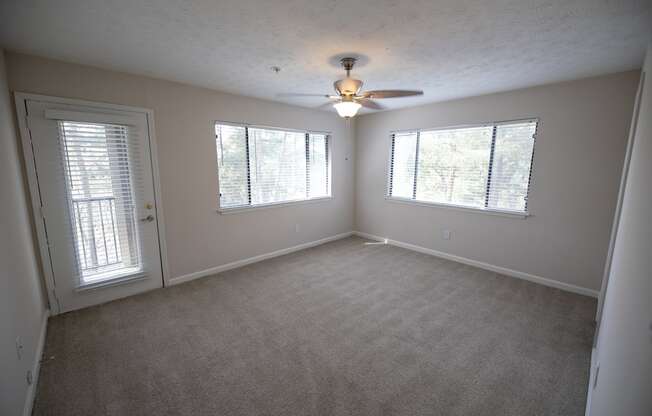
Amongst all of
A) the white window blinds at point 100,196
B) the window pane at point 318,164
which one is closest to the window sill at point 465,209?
the window pane at point 318,164

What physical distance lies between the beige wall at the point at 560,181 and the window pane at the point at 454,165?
0.61 ft

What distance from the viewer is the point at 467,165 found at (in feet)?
12.9

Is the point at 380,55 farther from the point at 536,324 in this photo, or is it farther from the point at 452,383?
the point at 536,324

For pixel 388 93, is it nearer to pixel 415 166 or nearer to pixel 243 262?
pixel 415 166

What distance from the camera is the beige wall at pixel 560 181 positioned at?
286 centimetres

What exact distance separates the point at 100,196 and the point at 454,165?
176 inches

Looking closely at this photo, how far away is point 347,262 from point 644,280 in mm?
3337

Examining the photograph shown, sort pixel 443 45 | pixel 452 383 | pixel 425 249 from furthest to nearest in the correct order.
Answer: pixel 425 249, pixel 443 45, pixel 452 383

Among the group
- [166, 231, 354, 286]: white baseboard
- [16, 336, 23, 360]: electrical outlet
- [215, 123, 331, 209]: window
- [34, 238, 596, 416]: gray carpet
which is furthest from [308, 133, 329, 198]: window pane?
[16, 336, 23, 360]: electrical outlet

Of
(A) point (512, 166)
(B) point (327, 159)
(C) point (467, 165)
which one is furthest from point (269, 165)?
(A) point (512, 166)

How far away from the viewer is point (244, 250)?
4.01 m

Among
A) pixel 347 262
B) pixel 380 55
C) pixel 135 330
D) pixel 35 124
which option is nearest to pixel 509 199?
pixel 347 262

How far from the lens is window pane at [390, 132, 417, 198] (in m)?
4.61

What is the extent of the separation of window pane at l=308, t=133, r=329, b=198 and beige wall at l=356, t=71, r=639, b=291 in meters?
1.79
